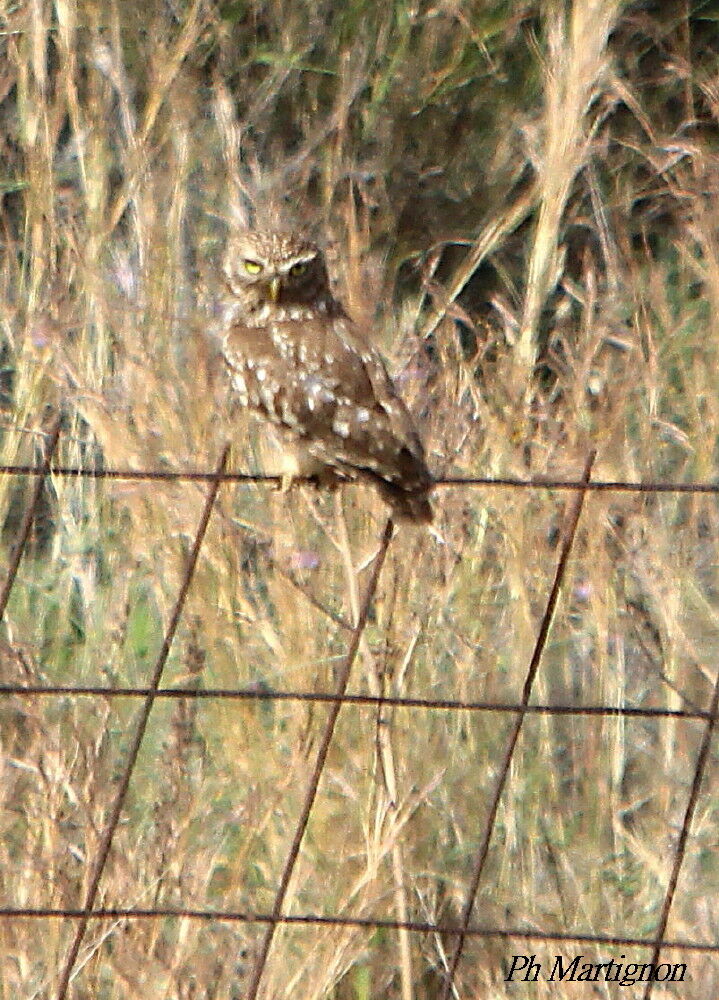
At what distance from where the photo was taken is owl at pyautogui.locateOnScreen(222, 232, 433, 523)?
8.75 feet

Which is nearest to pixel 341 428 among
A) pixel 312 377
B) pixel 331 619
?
pixel 312 377

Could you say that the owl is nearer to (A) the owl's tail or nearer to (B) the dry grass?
(A) the owl's tail

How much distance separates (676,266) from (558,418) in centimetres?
215

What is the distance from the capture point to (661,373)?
3547 mm

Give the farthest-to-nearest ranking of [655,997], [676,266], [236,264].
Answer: [676,266] → [236,264] → [655,997]

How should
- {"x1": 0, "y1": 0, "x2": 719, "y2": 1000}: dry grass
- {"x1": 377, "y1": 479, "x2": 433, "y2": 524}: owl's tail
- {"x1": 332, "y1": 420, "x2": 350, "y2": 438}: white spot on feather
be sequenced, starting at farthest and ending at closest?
{"x1": 0, "y1": 0, "x2": 719, "y2": 1000}: dry grass → {"x1": 332, "y1": 420, "x2": 350, "y2": 438}: white spot on feather → {"x1": 377, "y1": 479, "x2": 433, "y2": 524}: owl's tail

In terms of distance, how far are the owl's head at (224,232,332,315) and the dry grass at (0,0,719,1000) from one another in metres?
0.19

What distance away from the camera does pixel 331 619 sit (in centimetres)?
284

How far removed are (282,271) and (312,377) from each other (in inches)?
13.7

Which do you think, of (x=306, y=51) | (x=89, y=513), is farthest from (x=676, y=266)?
(x=89, y=513)

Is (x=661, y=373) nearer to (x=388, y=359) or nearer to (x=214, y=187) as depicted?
(x=388, y=359)

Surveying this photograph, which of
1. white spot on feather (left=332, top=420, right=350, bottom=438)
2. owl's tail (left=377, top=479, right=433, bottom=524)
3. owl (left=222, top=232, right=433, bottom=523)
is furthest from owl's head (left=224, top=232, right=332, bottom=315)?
owl's tail (left=377, top=479, right=433, bottom=524)

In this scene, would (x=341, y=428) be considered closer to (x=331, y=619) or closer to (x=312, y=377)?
(x=312, y=377)

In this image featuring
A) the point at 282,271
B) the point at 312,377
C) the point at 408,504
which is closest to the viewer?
the point at 408,504
